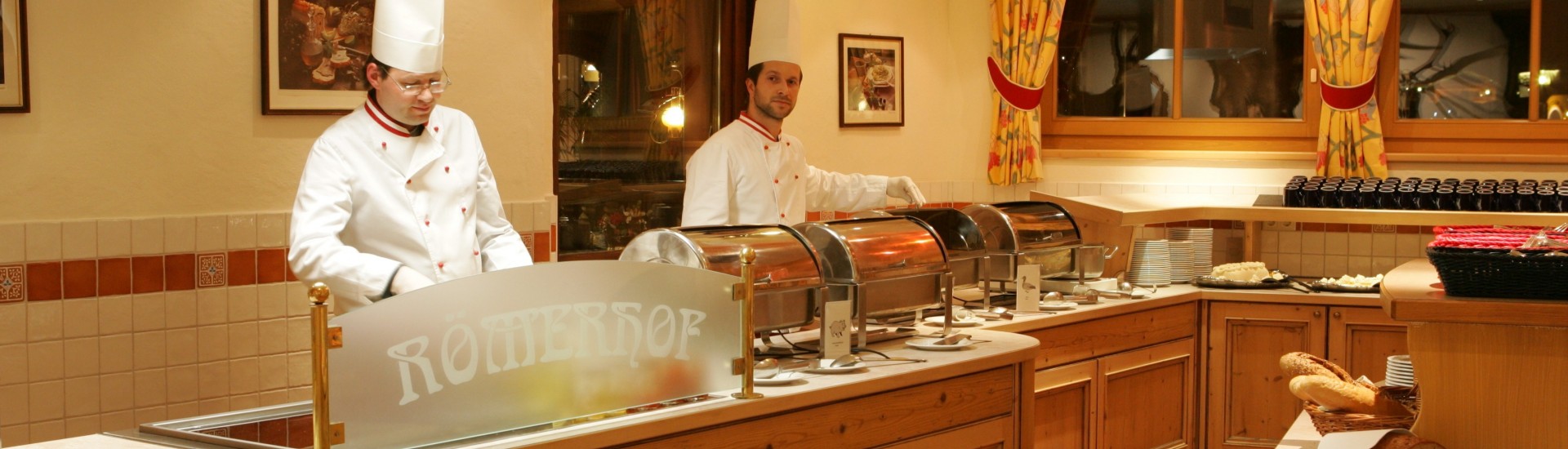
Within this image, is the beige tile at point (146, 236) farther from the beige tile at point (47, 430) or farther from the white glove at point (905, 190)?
the white glove at point (905, 190)

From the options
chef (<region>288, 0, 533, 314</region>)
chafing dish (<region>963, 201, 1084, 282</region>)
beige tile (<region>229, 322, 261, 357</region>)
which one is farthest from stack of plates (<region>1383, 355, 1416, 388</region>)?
beige tile (<region>229, 322, 261, 357</region>)

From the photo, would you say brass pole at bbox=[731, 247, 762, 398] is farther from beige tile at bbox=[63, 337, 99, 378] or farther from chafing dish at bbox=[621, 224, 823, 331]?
→ beige tile at bbox=[63, 337, 99, 378]

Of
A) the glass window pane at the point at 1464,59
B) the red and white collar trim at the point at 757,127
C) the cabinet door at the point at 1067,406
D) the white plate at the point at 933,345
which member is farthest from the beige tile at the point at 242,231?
the glass window pane at the point at 1464,59

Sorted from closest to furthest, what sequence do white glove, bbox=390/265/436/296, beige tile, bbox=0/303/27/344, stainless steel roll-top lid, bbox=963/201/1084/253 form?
1. white glove, bbox=390/265/436/296
2. beige tile, bbox=0/303/27/344
3. stainless steel roll-top lid, bbox=963/201/1084/253

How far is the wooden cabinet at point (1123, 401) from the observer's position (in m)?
4.28

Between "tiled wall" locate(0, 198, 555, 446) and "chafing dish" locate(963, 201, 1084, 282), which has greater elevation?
"chafing dish" locate(963, 201, 1084, 282)

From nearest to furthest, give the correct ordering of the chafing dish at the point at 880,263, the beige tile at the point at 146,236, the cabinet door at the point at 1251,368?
the chafing dish at the point at 880,263
the beige tile at the point at 146,236
the cabinet door at the point at 1251,368

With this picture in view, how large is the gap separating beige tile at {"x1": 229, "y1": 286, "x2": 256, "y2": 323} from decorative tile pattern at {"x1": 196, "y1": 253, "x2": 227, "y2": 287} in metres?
0.04

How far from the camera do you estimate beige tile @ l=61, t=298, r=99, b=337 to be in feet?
11.4

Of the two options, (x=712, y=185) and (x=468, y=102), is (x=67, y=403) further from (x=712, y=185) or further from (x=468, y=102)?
(x=712, y=185)

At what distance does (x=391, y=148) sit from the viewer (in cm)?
306

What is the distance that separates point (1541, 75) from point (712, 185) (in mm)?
3727

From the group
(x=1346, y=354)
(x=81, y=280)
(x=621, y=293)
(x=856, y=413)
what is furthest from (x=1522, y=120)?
(x=81, y=280)

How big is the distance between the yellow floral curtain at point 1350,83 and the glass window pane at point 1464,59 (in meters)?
0.21
